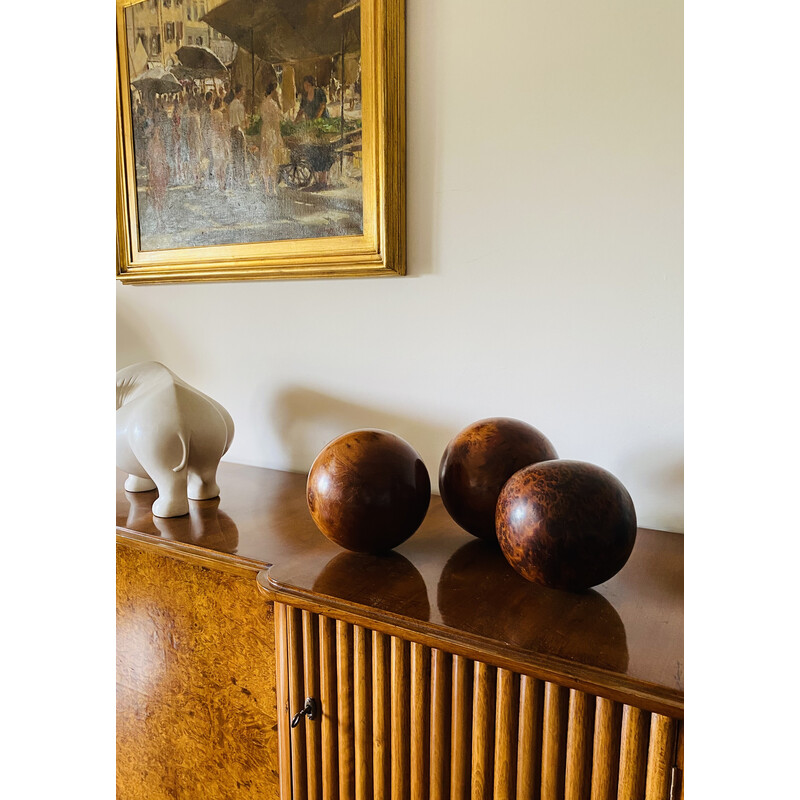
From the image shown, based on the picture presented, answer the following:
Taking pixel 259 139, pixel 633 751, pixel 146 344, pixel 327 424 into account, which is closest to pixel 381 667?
pixel 633 751

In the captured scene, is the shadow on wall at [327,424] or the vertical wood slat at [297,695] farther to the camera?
the shadow on wall at [327,424]

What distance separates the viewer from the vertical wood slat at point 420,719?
2.39ft

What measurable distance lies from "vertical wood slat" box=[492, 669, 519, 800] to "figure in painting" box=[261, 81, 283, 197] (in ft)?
3.38

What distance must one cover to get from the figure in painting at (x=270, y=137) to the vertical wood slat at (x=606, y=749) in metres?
1.10

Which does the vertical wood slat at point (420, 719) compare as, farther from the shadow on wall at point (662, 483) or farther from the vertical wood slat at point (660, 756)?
the shadow on wall at point (662, 483)

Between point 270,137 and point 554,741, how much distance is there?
3.87 ft

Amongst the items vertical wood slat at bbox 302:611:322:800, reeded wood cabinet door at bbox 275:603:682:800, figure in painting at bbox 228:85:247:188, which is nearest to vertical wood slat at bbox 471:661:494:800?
reeded wood cabinet door at bbox 275:603:682:800

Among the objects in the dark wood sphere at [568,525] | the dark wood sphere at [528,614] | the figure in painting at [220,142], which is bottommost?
the dark wood sphere at [528,614]

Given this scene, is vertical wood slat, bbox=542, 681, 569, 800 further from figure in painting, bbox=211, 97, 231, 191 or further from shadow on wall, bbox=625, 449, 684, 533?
figure in painting, bbox=211, 97, 231, 191

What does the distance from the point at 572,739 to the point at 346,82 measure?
1131 mm

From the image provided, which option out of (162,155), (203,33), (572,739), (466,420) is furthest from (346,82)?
(572,739)

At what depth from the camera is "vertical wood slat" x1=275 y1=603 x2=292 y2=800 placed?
0.85m

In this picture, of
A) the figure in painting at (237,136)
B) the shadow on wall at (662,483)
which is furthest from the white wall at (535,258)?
the figure in painting at (237,136)

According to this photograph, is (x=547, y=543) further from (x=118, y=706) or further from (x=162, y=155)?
(x=162, y=155)
